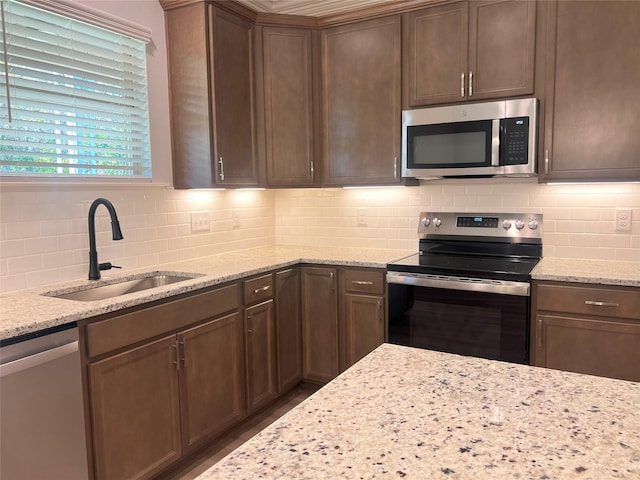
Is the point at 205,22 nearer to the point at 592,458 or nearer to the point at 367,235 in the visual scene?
the point at 367,235

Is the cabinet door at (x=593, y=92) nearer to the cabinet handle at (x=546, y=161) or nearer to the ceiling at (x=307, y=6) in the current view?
Result: the cabinet handle at (x=546, y=161)

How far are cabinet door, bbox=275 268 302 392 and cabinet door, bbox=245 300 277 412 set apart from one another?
7 centimetres

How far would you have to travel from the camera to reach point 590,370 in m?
2.39

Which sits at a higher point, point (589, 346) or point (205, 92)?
point (205, 92)

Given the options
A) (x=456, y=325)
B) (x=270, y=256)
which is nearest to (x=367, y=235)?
(x=270, y=256)

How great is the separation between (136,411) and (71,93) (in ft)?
5.01

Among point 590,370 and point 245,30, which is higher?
point 245,30

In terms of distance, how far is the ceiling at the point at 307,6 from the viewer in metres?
3.16

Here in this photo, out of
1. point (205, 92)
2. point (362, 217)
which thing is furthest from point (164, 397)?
point (362, 217)

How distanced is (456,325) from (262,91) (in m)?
1.87

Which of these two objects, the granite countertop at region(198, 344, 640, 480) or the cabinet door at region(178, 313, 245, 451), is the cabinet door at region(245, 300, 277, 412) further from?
the granite countertop at region(198, 344, 640, 480)

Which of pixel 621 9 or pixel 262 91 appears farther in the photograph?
pixel 262 91

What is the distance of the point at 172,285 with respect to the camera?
226 cm

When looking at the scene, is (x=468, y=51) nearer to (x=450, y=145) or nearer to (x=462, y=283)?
(x=450, y=145)
